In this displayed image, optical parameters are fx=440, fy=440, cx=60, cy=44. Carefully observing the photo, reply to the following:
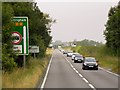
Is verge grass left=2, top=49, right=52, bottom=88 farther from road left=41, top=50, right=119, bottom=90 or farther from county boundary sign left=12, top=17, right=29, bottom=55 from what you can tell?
county boundary sign left=12, top=17, right=29, bottom=55

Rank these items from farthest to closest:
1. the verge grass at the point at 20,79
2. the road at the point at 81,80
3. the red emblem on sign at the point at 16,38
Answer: the road at the point at 81,80 → the red emblem on sign at the point at 16,38 → the verge grass at the point at 20,79

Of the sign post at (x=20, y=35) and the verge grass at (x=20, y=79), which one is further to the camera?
the sign post at (x=20, y=35)

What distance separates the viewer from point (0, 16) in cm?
2400

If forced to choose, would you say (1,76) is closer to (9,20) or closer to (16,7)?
(9,20)

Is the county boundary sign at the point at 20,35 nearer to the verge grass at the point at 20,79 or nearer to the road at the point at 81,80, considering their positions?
the verge grass at the point at 20,79

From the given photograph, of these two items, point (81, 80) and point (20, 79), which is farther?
point (81, 80)

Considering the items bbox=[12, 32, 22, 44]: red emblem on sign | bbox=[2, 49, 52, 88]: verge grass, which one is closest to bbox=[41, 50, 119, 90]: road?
bbox=[2, 49, 52, 88]: verge grass

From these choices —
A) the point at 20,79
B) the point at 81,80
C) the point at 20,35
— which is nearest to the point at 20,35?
the point at 20,35

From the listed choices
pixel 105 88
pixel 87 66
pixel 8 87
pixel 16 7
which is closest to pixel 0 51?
pixel 8 87

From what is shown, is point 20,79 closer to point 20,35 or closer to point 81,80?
point 20,35

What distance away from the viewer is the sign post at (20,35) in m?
25.6

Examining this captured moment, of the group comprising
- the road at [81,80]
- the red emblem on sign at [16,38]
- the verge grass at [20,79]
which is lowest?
the road at [81,80]

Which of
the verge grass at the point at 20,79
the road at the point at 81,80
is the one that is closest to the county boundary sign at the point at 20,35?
the verge grass at the point at 20,79

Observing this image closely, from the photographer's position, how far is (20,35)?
25.9 meters
